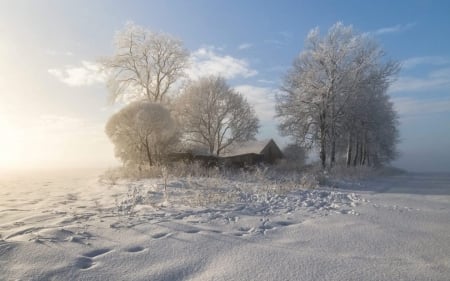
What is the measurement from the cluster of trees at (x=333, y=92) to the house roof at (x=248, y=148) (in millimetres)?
8148

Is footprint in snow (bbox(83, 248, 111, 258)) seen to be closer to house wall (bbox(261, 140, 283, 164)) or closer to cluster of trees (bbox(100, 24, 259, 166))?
cluster of trees (bbox(100, 24, 259, 166))

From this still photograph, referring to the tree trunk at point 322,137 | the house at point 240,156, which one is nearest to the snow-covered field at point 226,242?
the house at point 240,156

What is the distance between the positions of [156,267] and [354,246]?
2.50 meters

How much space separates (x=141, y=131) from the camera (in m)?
20.2

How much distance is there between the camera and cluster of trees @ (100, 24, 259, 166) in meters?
20.3

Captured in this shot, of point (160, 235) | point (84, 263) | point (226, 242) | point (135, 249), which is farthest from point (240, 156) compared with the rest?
point (84, 263)

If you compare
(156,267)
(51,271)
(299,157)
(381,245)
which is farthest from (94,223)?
(299,157)

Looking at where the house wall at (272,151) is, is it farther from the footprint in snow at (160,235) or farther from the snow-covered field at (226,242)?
the footprint in snow at (160,235)

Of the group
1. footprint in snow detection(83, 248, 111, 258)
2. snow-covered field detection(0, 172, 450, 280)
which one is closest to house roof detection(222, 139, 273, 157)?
snow-covered field detection(0, 172, 450, 280)

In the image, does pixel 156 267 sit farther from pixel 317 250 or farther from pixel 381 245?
pixel 381 245

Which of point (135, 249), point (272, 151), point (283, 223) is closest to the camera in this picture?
point (135, 249)

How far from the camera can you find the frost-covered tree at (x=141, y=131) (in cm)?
1983

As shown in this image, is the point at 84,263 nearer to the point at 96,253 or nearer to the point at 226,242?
the point at 96,253

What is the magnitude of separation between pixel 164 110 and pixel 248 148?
13871 mm
